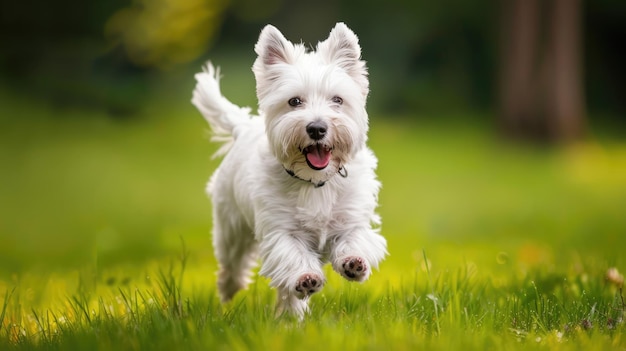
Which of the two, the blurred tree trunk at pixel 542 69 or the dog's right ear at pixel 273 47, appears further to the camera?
the blurred tree trunk at pixel 542 69

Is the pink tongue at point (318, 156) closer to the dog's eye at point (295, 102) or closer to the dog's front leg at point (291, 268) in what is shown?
the dog's eye at point (295, 102)

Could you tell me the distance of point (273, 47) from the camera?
539cm

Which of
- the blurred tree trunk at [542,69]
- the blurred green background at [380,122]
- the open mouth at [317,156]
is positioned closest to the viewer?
the open mouth at [317,156]

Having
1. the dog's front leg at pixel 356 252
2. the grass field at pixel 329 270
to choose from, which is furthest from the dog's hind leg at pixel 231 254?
the dog's front leg at pixel 356 252

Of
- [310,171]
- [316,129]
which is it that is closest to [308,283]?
[310,171]

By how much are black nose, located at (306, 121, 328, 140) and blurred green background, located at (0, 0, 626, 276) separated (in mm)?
2943

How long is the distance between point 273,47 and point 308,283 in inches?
60.7

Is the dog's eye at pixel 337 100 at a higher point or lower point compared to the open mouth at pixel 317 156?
higher

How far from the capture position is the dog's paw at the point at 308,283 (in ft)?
15.7

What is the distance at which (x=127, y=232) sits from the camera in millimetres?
11250

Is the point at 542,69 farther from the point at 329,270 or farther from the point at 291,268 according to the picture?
the point at 291,268

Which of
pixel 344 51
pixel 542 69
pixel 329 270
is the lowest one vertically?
pixel 329 270

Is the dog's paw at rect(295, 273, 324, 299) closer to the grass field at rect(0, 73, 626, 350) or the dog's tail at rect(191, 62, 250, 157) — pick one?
the grass field at rect(0, 73, 626, 350)

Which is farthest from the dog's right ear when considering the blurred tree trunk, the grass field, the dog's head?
the blurred tree trunk
